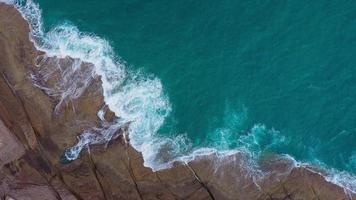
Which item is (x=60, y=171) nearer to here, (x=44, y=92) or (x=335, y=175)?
(x=44, y=92)

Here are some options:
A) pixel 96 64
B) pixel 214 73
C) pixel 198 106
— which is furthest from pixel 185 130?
pixel 96 64

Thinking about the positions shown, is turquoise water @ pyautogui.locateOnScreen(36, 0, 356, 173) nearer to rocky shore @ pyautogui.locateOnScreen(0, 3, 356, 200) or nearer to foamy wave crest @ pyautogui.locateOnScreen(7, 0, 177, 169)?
foamy wave crest @ pyautogui.locateOnScreen(7, 0, 177, 169)

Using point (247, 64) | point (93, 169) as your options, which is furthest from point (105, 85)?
point (247, 64)

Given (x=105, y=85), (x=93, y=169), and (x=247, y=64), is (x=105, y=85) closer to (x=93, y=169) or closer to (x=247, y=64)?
(x=93, y=169)

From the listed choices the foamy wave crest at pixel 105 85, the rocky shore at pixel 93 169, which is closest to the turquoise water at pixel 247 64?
the foamy wave crest at pixel 105 85

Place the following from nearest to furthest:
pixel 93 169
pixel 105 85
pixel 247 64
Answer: pixel 93 169 < pixel 105 85 < pixel 247 64

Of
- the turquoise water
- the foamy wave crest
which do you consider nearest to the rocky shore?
the foamy wave crest
